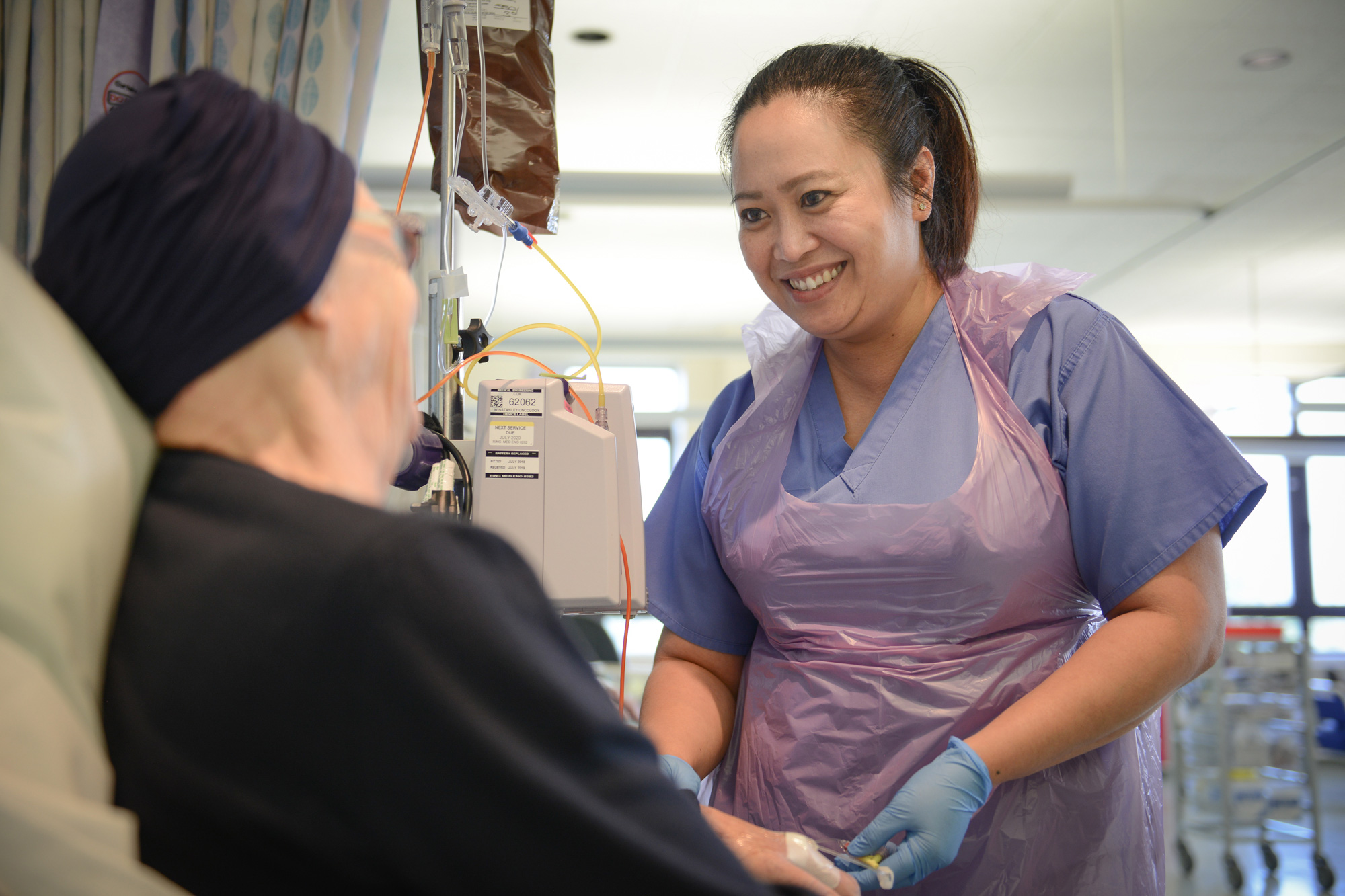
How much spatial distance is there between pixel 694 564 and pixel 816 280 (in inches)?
16.1

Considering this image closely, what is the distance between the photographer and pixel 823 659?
115 cm

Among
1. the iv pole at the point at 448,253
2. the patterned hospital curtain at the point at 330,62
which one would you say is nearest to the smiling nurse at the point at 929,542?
the iv pole at the point at 448,253

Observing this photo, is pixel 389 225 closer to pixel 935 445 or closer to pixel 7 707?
pixel 7 707

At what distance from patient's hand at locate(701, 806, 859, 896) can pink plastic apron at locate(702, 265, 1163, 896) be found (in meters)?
0.20

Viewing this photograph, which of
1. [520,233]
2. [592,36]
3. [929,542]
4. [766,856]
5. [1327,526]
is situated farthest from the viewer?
[1327,526]

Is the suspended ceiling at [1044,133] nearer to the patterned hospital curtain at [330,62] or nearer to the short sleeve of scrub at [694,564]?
the patterned hospital curtain at [330,62]

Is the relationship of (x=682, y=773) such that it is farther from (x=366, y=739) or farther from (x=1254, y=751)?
(x=1254, y=751)

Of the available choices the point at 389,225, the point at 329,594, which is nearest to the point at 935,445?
the point at 389,225

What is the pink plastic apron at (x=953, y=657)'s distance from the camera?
108 cm

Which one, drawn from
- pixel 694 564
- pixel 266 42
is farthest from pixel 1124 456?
pixel 266 42

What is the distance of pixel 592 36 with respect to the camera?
3559mm

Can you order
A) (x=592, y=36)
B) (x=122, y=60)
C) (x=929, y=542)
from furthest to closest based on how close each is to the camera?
(x=592, y=36) → (x=122, y=60) → (x=929, y=542)

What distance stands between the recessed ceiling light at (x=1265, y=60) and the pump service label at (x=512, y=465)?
3671 millimetres

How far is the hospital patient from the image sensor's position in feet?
1.56
